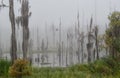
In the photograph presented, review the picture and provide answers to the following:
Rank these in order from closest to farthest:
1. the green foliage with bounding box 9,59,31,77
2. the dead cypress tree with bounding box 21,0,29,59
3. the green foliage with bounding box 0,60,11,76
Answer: the green foliage with bounding box 9,59,31,77
the green foliage with bounding box 0,60,11,76
the dead cypress tree with bounding box 21,0,29,59

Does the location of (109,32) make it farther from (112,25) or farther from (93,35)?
(93,35)

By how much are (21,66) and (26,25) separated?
24307 mm

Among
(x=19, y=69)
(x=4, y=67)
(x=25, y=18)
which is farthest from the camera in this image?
(x=25, y=18)

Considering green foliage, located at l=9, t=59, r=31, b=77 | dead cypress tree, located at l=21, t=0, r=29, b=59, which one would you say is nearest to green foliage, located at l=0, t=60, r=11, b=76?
green foliage, located at l=9, t=59, r=31, b=77

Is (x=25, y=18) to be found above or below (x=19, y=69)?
above

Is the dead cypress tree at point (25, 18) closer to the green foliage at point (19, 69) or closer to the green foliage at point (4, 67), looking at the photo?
the green foliage at point (4, 67)

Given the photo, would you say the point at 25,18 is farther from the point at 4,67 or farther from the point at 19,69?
the point at 19,69

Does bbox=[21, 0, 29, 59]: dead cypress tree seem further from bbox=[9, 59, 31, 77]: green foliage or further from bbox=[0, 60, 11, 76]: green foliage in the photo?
bbox=[9, 59, 31, 77]: green foliage

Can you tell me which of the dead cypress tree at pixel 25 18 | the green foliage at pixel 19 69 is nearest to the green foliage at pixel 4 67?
the green foliage at pixel 19 69

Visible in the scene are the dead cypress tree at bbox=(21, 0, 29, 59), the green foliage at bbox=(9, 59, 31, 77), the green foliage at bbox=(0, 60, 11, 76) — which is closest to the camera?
the green foliage at bbox=(9, 59, 31, 77)

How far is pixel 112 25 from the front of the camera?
143 ft

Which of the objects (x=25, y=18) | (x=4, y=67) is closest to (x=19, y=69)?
(x=4, y=67)

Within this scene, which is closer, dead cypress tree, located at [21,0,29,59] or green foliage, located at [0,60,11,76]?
green foliage, located at [0,60,11,76]

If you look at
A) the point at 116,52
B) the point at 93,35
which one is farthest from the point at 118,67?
the point at 93,35
